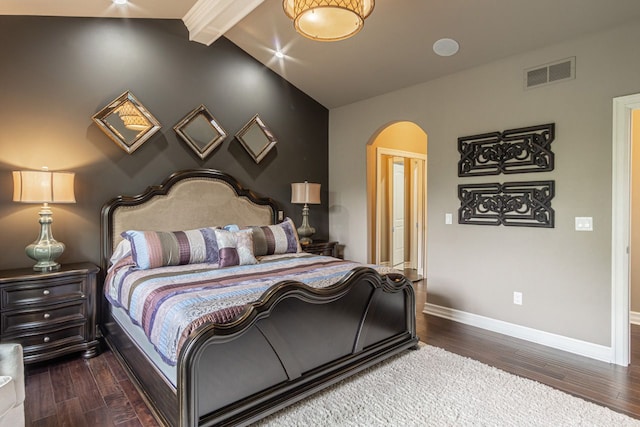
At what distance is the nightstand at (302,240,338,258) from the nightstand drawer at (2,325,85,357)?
99.1 inches

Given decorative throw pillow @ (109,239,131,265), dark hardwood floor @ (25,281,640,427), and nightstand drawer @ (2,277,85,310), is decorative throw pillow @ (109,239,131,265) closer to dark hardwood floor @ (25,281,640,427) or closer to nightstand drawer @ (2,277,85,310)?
nightstand drawer @ (2,277,85,310)

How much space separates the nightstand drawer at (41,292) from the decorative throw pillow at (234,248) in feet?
3.81

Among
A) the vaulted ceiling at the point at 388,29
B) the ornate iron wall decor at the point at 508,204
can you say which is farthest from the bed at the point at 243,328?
the vaulted ceiling at the point at 388,29

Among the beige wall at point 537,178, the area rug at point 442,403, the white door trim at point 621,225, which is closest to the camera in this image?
the area rug at point 442,403

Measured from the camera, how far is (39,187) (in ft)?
9.42

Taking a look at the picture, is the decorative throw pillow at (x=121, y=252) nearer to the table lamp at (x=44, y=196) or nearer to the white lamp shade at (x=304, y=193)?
the table lamp at (x=44, y=196)

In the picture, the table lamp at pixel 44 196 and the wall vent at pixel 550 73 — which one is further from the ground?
the wall vent at pixel 550 73

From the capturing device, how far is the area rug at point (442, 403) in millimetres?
2125

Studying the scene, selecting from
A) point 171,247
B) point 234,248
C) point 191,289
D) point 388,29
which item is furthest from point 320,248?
point 388,29

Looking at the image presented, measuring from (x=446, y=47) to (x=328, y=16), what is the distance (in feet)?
5.31

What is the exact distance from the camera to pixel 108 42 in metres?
3.47

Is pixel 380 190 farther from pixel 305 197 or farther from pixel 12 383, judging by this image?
pixel 12 383

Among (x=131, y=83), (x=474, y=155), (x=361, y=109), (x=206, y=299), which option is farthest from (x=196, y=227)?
(x=474, y=155)

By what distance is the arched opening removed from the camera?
5.36 m
